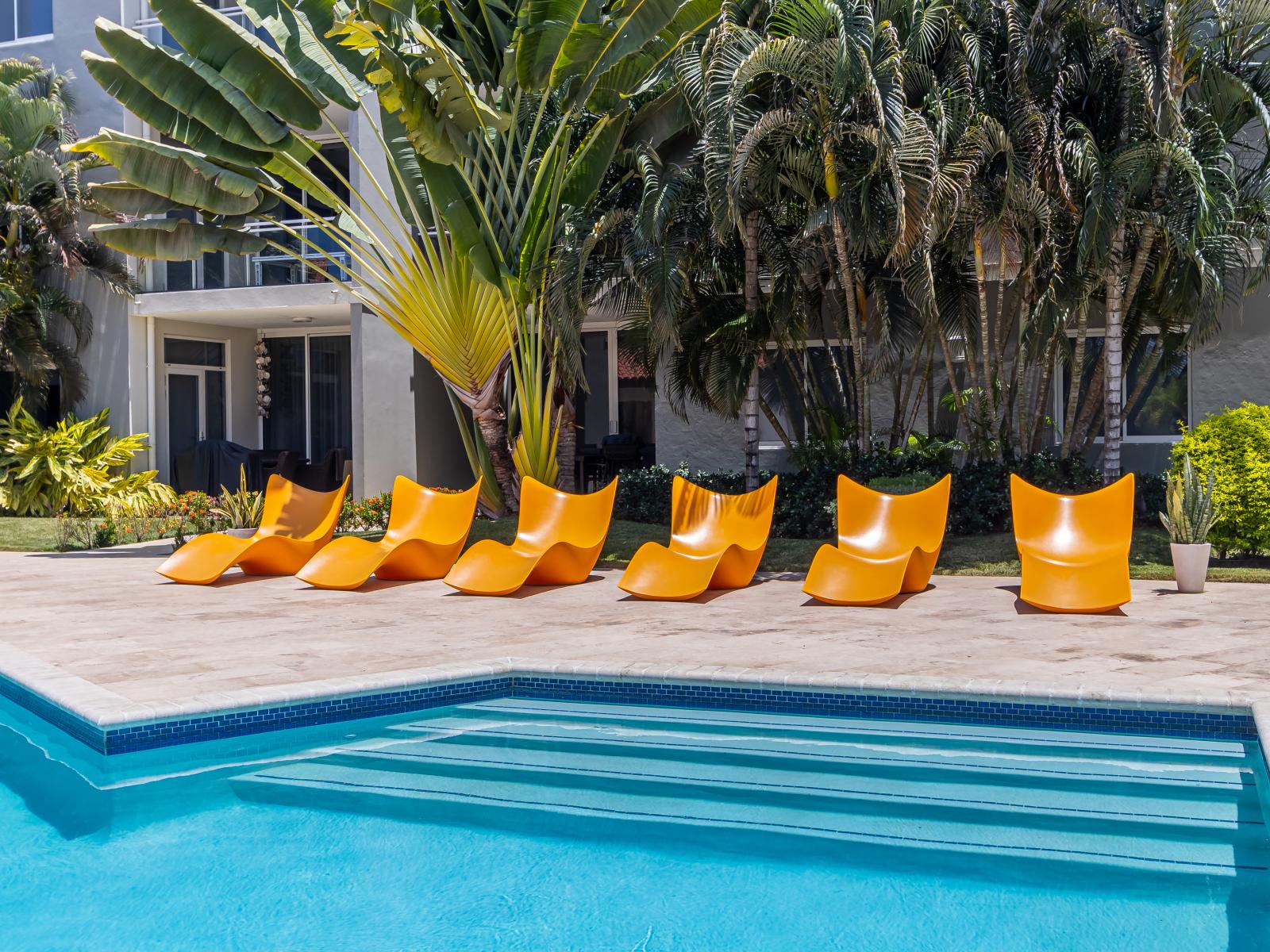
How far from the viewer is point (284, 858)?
497cm

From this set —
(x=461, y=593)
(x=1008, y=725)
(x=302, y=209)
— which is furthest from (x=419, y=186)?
(x=1008, y=725)

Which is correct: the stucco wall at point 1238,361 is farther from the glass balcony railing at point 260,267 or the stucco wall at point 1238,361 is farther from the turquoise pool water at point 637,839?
the glass balcony railing at point 260,267

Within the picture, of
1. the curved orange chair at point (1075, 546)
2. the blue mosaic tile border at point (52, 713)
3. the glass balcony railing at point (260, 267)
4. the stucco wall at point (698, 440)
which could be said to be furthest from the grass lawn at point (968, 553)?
the blue mosaic tile border at point (52, 713)

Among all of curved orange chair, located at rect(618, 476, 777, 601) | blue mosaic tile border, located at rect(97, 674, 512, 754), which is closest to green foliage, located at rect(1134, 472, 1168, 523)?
curved orange chair, located at rect(618, 476, 777, 601)

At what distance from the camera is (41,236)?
63.2 ft

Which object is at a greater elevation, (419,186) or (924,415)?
(419,186)

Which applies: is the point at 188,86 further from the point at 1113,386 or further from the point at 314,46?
the point at 1113,386

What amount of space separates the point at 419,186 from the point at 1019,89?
23.2 ft

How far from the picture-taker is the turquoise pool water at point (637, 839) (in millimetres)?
4266

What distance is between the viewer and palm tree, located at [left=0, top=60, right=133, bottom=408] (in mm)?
18828

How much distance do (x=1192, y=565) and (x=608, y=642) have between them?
5.17 metres

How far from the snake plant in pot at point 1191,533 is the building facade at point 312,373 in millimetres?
4806

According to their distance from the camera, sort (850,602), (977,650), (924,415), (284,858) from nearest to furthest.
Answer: (284,858) < (977,650) < (850,602) < (924,415)

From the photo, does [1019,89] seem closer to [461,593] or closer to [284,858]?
[461,593]
